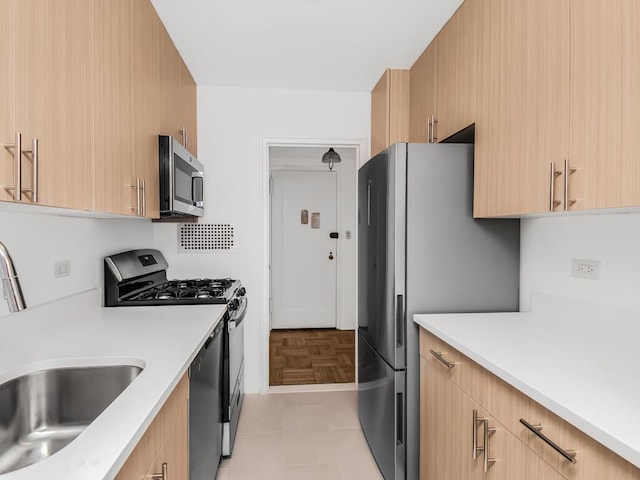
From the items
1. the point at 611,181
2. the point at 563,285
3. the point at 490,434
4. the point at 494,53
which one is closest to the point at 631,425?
the point at 490,434

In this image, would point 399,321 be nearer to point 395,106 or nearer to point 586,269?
point 586,269

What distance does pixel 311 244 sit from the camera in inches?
195

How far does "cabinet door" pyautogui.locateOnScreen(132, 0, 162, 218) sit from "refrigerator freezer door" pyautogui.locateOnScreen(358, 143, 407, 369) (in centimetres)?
115

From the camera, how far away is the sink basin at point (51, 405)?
3.54 ft

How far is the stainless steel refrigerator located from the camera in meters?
1.84

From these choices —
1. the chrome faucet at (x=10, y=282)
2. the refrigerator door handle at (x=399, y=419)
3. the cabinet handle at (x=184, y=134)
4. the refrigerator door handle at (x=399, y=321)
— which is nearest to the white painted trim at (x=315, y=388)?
the refrigerator door handle at (x=399, y=419)

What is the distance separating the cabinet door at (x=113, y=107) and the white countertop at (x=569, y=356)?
1.39m

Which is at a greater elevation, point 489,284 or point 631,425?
point 489,284

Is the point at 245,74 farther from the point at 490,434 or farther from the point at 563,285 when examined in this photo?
the point at 490,434

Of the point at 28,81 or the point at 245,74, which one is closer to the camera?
the point at 28,81

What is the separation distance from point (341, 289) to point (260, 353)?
1.99m

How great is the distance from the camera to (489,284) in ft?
6.16

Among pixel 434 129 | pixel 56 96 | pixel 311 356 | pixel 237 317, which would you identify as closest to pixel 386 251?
pixel 434 129

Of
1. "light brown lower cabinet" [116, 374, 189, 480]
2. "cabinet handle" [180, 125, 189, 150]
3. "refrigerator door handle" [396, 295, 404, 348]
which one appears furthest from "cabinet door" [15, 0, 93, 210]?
"refrigerator door handle" [396, 295, 404, 348]
